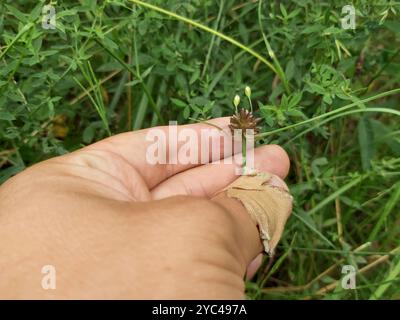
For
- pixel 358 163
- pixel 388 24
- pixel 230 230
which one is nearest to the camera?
pixel 230 230

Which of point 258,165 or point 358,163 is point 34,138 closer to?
point 258,165

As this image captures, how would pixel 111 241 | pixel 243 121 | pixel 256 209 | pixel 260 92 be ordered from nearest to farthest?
pixel 111 241, pixel 256 209, pixel 243 121, pixel 260 92

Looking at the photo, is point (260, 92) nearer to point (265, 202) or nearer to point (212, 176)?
point (212, 176)

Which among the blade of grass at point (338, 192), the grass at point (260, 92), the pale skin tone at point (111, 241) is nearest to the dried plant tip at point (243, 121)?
the grass at point (260, 92)

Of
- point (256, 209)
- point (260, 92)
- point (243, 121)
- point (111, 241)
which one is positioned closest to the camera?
point (111, 241)

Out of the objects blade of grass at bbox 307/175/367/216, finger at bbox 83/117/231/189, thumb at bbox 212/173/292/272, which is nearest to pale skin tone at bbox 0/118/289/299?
thumb at bbox 212/173/292/272

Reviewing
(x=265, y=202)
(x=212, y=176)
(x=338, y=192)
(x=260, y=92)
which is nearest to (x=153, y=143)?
(x=212, y=176)

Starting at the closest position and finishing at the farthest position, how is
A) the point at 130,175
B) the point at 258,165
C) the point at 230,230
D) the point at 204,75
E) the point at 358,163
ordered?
the point at 230,230
the point at 130,175
the point at 258,165
the point at 204,75
the point at 358,163
